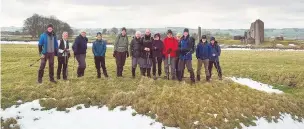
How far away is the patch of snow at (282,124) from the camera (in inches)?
639

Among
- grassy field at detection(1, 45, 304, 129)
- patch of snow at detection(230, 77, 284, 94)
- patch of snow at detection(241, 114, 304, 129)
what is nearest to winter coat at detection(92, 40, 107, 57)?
grassy field at detection(1, 45, 304, 129)

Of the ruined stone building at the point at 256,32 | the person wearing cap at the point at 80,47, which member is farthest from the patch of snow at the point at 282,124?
the ruined stone building at the point at 256,32

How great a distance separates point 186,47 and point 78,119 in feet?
23.3

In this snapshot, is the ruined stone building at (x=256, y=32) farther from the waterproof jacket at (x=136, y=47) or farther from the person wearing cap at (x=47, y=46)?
the person wearing cap at (x=47, y=46)

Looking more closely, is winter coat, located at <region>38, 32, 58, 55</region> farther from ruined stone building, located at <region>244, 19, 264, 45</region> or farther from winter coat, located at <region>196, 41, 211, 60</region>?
ruined stone building, located at <region>244, 19, 264, 45</region>

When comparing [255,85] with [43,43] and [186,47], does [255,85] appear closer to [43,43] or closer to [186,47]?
[186,47]

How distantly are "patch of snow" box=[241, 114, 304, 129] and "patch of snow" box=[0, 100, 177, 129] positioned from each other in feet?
14.9

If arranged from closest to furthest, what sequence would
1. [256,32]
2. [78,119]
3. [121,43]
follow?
1. [78,119]
2. [121,43]
3. [256,32]

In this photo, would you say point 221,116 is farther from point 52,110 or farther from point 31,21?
point 31,21

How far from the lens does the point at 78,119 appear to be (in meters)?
15.2

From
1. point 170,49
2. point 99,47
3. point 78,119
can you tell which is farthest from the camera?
point 99,47

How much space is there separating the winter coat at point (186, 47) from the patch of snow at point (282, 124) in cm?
506

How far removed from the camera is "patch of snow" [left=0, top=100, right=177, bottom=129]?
14.7 m

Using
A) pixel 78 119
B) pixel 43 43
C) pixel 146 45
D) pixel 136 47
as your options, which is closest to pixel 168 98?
pixel 78 119
